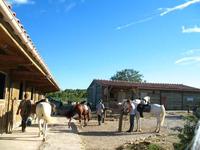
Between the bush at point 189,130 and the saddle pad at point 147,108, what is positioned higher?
the saddle pad at point 147,108

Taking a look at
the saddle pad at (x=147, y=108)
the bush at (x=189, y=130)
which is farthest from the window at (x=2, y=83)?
the saddle pad at (x=147, y=108)

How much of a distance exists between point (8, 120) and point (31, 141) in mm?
2075

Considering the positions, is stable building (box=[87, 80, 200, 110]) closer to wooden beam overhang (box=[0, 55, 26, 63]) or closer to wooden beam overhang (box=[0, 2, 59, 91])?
wooden beam overhang (box=[0, 55, 26, 63])

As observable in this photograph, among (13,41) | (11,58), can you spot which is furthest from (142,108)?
(13,41)

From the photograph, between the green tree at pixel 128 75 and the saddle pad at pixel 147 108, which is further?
the green tree at pixel 128 75

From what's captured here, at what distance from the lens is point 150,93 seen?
45.8 m

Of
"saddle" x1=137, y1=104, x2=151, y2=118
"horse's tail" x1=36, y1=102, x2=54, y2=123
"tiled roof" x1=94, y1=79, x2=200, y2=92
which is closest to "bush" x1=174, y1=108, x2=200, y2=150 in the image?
"horse's tail" x1=36, y1=102, x2=54, y2=123

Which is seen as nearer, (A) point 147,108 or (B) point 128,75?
(A) point 147,108

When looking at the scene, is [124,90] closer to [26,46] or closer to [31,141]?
[31,141]

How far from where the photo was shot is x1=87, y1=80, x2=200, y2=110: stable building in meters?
42.7

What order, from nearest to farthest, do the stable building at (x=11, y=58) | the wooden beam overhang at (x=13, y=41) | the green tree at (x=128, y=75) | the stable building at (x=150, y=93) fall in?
the wooden beam overhang at (x=13, y=41) → the stable building at (x=11, y=58) → the stable building at (x=150, y=93) → the green tree at (x=128, y=75)

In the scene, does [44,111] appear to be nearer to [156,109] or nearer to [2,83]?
[2,83]

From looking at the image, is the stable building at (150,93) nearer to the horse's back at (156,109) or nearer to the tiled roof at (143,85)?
the tiled roof at (143,85)

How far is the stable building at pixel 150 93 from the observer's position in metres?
42.7
